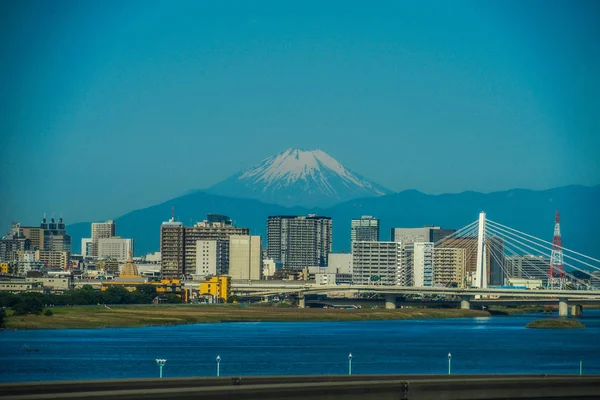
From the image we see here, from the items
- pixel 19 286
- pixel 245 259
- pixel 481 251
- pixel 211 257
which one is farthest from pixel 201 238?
pixel 19 286

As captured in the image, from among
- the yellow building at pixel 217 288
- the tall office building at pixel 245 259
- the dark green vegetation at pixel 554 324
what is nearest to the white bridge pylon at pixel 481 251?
the yellow building at pixel 217 288

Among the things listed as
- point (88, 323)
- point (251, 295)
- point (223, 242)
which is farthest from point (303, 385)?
point (223, 242)

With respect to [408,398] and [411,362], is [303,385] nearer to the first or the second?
[408,398]

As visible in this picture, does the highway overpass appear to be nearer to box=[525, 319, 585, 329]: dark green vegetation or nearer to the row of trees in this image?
the row of trees

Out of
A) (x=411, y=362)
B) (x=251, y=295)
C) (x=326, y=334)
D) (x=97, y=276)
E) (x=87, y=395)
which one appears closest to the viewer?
(x=87, y=395)

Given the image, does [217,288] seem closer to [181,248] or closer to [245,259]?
[245,259]

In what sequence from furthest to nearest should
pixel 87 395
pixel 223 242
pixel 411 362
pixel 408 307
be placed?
pixel 223 242 → pixel 408 307 → pixel 411 362 → pixel 87 395

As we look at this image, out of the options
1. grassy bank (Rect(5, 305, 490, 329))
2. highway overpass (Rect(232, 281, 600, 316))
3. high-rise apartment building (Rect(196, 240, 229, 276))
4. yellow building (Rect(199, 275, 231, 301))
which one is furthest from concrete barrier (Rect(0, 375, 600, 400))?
high-rise apartment building (Rect(196, 240, 229, 276))
